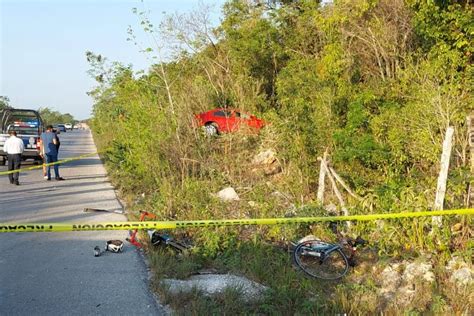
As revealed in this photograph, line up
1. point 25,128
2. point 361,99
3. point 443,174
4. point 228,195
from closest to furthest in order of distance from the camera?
point 443,174 → point 228,195 → point 361,99 → point 25,128

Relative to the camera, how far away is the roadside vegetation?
5.22 m

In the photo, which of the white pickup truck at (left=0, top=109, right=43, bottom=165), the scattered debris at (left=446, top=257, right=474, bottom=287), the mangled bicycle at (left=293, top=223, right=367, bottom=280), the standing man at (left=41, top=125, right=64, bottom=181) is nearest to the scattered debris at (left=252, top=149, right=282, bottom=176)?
the mangled bicycle at (left=293, top=223, right=367, bottom=280)

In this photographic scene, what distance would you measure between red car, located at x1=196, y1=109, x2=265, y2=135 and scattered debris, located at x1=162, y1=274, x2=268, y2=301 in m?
5.80

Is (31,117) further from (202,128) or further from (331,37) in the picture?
(331,37)

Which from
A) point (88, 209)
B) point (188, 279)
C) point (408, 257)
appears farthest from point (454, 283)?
point (88, 209)

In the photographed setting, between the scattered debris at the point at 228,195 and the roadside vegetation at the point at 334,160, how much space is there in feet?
0.73

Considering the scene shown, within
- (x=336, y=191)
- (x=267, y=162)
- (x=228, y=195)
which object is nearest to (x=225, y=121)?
(x=267, y=162)

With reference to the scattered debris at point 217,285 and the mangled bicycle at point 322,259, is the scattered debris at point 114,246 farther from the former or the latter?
the mangled bicycle at point 322,259

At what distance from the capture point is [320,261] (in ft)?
19.5

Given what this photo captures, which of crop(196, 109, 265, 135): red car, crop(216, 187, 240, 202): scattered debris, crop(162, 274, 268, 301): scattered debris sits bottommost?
crop(162, 274, 268, 301): scattered debris

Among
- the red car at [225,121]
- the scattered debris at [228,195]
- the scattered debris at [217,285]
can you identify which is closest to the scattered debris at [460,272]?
the scattered debris at [217,285]

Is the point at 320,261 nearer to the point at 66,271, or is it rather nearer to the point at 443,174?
the point at 443,174

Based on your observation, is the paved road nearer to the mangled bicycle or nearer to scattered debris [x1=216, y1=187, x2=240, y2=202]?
scattered debris [x1=216, y1=187, x2=240, y2=202]

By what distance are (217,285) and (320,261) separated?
1744 mm
